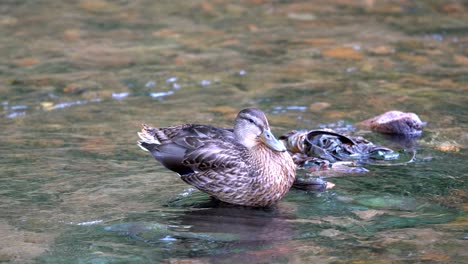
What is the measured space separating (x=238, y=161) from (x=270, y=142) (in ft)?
0.90

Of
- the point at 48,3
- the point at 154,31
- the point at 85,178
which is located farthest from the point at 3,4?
the point at 85,178

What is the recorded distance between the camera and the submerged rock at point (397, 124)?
838 centimetres

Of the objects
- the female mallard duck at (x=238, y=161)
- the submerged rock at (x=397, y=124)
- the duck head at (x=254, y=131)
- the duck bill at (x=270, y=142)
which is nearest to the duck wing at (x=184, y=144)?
the female mallard duck at (x=238, y=161)

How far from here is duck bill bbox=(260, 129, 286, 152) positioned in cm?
646

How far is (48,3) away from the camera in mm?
14797

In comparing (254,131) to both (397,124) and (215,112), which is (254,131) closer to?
(397,124)

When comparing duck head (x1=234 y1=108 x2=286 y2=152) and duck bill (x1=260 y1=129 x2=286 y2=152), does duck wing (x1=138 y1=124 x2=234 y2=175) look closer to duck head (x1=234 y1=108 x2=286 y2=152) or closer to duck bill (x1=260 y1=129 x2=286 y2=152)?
duck head (x1=234 y1=108 x2=286 y2=152)

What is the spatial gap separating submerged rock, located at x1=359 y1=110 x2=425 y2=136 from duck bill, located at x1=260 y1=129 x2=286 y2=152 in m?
2.24

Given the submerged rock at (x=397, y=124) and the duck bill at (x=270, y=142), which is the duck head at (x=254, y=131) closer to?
the duck bill at (x=270, y=142)

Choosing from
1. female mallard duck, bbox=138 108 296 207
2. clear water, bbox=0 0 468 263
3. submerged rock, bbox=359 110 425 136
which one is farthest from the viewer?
submerged rock, bbox=359 110 425 136

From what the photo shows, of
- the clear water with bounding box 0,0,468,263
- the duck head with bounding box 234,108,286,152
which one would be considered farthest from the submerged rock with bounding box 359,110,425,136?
the duck head with bounding box 234,108,286,152

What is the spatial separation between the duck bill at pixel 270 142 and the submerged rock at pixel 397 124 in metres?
2.24

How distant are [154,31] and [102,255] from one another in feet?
25.3

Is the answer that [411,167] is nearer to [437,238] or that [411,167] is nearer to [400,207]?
[400,207]
